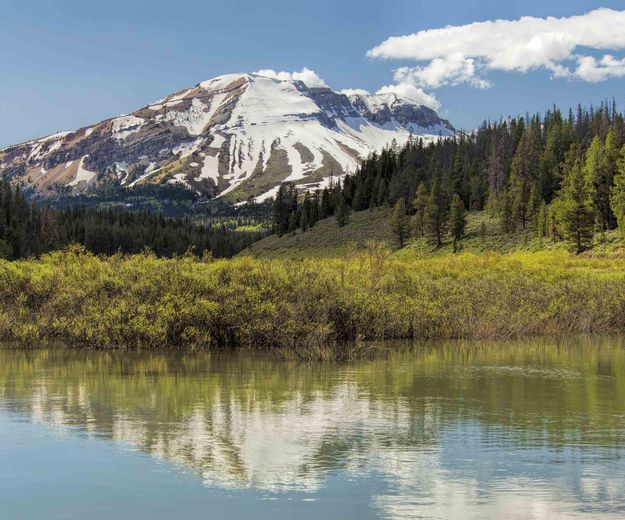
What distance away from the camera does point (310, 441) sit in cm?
1738

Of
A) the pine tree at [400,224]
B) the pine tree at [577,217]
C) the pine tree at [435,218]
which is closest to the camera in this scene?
the pine tree at [577,217]

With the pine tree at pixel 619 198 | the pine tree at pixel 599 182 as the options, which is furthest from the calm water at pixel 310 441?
the pine tree at pixel 599 182

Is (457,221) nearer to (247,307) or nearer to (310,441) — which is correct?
(247,307)

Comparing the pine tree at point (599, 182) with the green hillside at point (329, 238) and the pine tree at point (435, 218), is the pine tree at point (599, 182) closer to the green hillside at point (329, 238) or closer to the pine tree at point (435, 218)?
the pine tree at point (435, 218)

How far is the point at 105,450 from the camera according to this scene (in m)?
16.7

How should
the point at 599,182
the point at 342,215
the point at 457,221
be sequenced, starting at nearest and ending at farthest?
the point at 599,182 → the point at 457,221 → the point at 342,215

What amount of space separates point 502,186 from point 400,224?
2121cm

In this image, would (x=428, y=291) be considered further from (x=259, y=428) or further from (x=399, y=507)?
(x=399, y=507)

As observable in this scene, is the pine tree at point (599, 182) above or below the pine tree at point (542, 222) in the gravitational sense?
above

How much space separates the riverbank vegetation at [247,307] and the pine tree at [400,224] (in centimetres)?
9407

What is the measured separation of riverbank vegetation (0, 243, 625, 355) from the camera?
112 ft

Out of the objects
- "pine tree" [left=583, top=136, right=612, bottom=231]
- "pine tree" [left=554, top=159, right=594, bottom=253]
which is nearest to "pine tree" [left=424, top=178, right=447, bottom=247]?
"pine tree" [left=583, top=136, right=612, bottom=231]

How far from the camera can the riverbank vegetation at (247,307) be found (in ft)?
112

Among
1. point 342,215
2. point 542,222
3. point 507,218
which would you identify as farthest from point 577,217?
point 342,215
